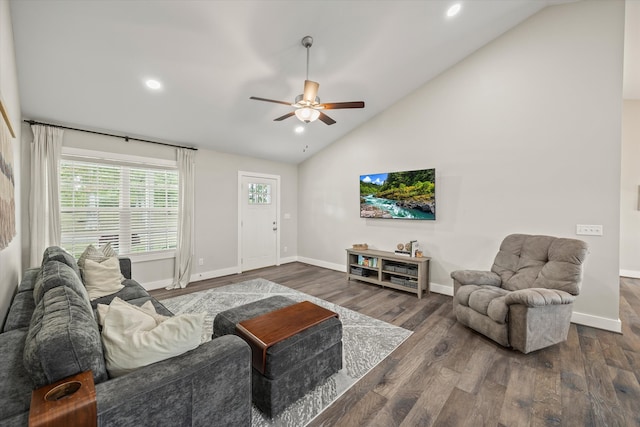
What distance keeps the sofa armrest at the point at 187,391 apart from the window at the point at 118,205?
11.9 ft

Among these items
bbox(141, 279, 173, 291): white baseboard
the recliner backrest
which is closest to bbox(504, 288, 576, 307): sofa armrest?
the recliner backrest

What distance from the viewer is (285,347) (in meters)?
1.73

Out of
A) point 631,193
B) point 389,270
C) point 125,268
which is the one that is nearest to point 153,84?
point 125,268

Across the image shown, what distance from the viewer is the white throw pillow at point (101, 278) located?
2.63 meters

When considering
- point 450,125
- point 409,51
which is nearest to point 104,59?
point 409,51

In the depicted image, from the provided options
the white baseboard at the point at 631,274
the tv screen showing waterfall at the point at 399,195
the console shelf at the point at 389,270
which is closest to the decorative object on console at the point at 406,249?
the console shelf at the point at 389,270

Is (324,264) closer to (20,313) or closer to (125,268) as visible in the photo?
(125,268)

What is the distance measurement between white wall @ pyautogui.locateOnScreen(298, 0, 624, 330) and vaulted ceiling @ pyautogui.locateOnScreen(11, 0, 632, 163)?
1.22 ft

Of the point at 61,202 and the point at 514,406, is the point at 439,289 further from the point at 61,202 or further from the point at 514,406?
the point at 61,202

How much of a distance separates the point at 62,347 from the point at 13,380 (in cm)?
29

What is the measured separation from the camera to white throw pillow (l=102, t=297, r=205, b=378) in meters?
1.13

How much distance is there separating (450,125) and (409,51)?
1241 millimetres

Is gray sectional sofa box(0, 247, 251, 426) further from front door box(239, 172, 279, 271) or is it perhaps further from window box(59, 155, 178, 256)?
front door box(239, 172, 279, 271)

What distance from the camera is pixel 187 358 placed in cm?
121
